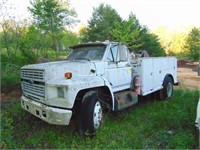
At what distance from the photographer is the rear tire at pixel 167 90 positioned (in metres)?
8.08

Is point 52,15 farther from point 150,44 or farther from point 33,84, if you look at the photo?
point 150,44

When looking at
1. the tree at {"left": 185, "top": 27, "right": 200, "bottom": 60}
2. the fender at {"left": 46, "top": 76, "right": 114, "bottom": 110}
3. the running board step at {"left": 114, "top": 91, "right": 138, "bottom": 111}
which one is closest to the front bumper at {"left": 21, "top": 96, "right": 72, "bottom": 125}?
the fender at {"left": 46, "top": 76, "right": 114, "bottom": 110}

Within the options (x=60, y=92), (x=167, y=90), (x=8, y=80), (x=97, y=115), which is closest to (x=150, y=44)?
(x=167, y=90)

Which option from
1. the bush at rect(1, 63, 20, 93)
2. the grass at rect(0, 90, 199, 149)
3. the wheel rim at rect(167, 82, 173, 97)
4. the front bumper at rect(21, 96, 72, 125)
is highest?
the bush at rect(1, 63, 20, 93)

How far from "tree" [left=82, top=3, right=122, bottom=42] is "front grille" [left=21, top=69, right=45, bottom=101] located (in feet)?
70.5

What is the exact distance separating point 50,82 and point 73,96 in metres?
0.52

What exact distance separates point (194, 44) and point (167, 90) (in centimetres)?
2532

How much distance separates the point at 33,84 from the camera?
4.99 m

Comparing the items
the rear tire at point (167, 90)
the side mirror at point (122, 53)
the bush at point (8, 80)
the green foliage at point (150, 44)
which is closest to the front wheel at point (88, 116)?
the side mirror at point (122, 53)

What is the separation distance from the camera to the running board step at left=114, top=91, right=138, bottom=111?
562cm

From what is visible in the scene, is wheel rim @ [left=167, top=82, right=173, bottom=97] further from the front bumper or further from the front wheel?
the front bumper

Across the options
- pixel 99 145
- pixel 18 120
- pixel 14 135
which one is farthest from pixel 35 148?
Answer: pixel 18 120

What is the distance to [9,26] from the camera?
10.8 m

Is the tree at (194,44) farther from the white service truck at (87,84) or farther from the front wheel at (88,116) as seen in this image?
the front wheel at (88,116)
